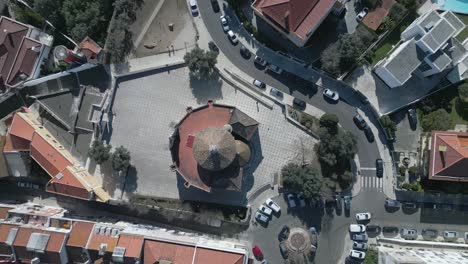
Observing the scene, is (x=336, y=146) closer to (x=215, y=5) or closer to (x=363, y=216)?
(x=363, y=216)

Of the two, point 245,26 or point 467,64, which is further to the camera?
point 245,26

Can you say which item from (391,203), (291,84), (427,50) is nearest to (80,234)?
(291,84)

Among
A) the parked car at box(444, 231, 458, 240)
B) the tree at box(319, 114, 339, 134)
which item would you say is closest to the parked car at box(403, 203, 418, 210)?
the parked car at box(444, 231, 458, 240)

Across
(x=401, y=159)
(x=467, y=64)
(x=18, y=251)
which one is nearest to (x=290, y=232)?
(x=401, y=159)

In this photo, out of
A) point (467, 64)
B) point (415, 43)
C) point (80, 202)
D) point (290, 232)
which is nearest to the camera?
point (415, 43)

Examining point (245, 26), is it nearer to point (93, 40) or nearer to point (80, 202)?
point (93, 40)

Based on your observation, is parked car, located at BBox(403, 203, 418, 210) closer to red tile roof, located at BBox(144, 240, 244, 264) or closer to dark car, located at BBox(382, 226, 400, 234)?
dark car, located at BBox(382, 226, 400, 234)
